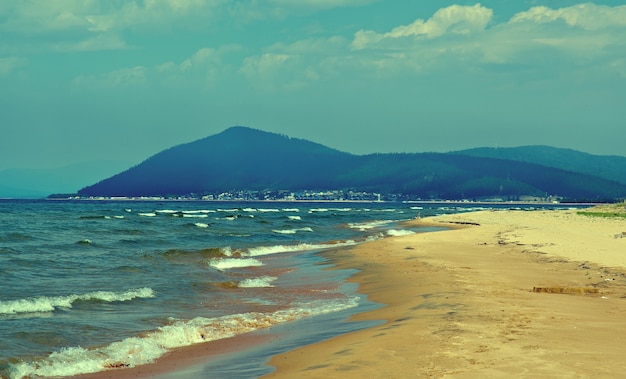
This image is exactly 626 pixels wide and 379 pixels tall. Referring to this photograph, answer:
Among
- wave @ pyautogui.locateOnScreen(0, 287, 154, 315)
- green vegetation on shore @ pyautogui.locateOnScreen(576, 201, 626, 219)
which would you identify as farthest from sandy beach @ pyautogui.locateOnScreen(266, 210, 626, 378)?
green vegetation on shore @ pyautogui.locateOnScreen(576, 201, 626, 219)

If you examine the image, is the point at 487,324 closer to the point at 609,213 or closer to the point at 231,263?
the point at 231,263

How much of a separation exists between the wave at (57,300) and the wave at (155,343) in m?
4.18

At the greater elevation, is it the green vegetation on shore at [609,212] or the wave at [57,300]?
the green vegetation on shore at [609,212]

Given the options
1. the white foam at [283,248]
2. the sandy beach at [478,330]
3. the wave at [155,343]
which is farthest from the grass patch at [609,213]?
the wave at [155,343]

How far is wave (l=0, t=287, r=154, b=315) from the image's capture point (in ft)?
61.6

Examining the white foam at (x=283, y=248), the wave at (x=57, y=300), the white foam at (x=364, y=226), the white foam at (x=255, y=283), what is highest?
the wave at (x=57, y=300)

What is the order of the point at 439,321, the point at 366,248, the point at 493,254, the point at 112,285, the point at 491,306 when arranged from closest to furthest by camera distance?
1. the point at 439,321
2. the point at 491,306
3. the point at 112,285
4. the point at 493,254
5. the point at 366,248

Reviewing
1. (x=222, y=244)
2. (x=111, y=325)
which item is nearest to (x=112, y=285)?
(x=111, y=325)

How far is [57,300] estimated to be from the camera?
65.8 ft

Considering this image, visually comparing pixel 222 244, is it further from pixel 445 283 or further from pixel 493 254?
pixel 445 283

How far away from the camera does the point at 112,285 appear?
966 inches

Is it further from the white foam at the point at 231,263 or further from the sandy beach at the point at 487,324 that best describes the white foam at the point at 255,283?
the white foam at the point at 231,263

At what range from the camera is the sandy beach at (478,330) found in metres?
10.7

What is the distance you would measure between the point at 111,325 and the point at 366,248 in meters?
26.3
